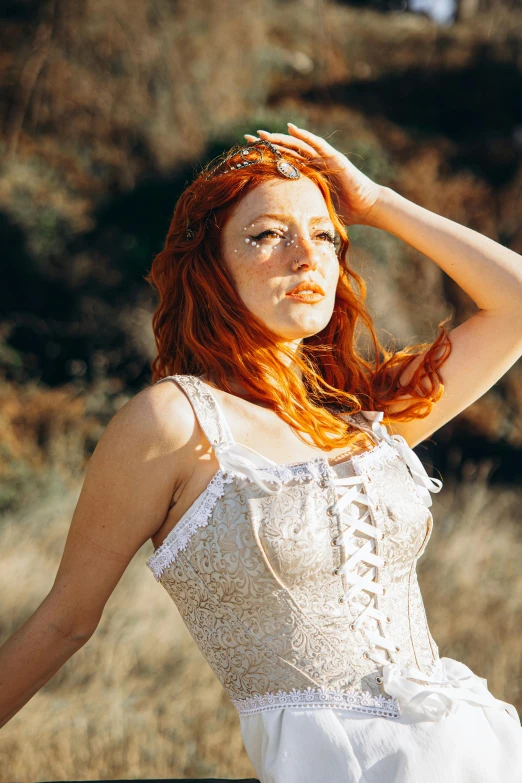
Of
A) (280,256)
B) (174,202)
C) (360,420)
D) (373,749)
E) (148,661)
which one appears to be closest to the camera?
(373,749)

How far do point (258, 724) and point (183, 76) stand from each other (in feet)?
23.7

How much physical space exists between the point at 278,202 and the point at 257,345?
321mm

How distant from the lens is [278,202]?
5.69 ft

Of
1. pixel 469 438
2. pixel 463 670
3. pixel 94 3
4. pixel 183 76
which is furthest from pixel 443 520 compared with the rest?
pixel 94 3

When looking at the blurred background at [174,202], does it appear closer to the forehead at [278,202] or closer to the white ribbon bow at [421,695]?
the white ribbon bow at [421,695]

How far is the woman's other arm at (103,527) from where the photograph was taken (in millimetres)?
1470

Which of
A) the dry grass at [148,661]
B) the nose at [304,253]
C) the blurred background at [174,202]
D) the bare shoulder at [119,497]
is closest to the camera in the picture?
the bare shoulder at [119,497]

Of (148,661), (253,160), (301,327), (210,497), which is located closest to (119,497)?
(210,497)

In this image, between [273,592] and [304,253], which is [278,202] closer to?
[304,253]

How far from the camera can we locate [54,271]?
7.04 meters

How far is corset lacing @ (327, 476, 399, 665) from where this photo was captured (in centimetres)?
151

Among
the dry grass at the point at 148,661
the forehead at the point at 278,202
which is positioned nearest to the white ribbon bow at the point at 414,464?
the forehead at the point at 278,202

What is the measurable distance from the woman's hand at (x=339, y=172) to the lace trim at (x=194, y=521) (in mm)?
799

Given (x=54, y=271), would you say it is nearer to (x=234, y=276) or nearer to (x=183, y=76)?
(x=183, y=76)
